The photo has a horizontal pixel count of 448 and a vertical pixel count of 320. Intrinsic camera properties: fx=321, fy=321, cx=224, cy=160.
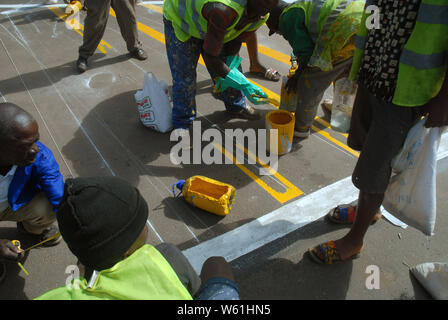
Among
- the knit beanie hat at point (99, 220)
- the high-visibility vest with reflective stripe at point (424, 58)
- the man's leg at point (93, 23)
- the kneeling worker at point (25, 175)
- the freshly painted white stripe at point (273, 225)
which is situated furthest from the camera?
the man's leg at point (93, 23)

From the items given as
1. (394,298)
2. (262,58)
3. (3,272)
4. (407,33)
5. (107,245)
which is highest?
(407,33)

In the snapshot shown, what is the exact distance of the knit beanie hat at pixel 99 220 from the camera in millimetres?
1201

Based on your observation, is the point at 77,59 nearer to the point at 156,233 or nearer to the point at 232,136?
the point at 232,136

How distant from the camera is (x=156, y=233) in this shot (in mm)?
2562

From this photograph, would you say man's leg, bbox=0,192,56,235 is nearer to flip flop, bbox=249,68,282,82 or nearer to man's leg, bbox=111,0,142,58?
flip flop, bbox=249,68,282,82

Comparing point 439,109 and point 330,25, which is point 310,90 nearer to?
point 330,25

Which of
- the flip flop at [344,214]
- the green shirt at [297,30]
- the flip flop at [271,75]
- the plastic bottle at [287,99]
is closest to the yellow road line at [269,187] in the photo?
the flip flop at [344,214]

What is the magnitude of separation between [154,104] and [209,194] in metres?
1.29

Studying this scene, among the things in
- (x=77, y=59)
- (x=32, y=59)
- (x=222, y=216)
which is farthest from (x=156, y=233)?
(x=32, y=59)

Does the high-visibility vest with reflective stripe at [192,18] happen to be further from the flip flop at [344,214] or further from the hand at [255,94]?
the flip flop at [344,214]

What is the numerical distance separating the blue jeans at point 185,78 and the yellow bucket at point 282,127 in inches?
24.7

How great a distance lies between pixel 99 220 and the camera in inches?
47.5

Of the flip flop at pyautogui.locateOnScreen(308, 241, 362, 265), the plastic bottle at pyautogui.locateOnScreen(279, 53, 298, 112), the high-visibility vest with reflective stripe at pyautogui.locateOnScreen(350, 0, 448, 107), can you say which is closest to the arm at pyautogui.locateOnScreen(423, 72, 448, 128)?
the high-visibility vest with reflective stripe at pyautogui.locateOnScreen(350, 0, 448, 107)

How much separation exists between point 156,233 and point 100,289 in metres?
1.53
